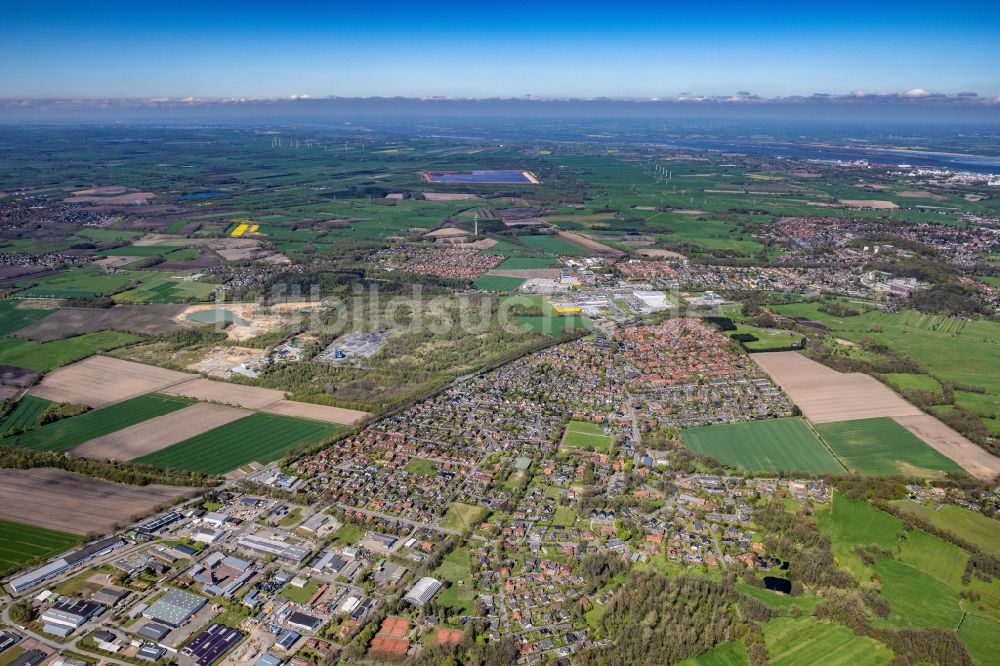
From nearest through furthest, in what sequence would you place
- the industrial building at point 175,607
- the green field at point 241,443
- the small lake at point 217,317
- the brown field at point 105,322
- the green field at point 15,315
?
the industrial building at point 175,607 < the green field at point 241,443 < the brown field at point 105,322 < the green field at point 15,315 < the small lake at point 217,317

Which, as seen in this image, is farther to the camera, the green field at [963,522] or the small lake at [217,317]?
the small lake at [217,317]

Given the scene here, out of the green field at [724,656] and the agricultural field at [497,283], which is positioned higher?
the agricultural field at [497,283]

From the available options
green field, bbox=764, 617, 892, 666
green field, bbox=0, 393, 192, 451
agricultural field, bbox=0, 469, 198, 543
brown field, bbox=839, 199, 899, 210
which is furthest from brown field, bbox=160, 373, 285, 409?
brown field, bbox=839, 199, 899, 210

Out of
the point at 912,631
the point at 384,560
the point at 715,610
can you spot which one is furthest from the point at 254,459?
the point at 912,631

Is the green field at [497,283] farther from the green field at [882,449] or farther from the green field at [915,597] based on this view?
the green field at [915,597]

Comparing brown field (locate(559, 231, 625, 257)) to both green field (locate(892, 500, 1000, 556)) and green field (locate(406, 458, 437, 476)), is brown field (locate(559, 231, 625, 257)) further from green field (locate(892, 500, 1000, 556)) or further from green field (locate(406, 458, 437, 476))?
green field (locate(892, 500, 1000, 556))

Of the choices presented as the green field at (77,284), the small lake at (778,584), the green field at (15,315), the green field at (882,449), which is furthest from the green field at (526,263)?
the small lake at (778,584)

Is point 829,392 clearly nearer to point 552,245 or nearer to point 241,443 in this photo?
point 241,443

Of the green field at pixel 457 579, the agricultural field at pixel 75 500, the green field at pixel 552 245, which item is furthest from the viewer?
the green field at pixel 552 245
